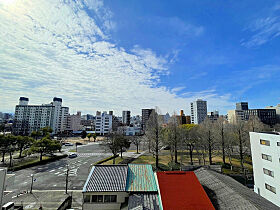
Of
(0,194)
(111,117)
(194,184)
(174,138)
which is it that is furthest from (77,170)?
(111,117)

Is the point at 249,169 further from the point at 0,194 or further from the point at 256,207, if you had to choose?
the point at 0,194

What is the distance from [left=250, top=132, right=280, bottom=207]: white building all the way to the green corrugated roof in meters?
15.8

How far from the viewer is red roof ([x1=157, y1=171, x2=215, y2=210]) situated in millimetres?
9633

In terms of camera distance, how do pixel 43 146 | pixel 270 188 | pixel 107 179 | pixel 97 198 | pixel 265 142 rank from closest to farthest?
pixel 97 198 → pixel 107 179 → pixel 270 188 → pixel 265 142 → pixel 43 146

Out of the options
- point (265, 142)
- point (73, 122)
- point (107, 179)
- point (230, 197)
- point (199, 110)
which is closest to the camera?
point (230, 197)

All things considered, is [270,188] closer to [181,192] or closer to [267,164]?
[267,164]

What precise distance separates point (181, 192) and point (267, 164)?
1536cm

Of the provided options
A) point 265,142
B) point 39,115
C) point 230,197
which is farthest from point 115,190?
point 39,115

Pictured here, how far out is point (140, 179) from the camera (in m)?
12.8

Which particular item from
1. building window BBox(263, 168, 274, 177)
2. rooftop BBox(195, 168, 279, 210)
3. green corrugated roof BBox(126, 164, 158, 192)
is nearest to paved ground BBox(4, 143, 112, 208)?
green corrugated roof BBox(126, 164, 158, 192)

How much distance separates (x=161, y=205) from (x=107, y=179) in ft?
16.6

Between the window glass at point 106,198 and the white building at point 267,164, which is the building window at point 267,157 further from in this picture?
the window glass at point 106,198

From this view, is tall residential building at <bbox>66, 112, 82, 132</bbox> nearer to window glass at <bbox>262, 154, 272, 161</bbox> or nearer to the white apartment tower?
the white apartment tower

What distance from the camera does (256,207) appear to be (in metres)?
8.48
